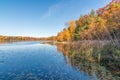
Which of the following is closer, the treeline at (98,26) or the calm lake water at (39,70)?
the calm lake water at (39,70)

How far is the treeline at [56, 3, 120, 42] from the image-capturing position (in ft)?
79.6

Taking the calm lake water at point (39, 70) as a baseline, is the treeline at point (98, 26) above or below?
above

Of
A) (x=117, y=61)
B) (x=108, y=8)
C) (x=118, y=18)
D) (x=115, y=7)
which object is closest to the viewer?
(x=117, y=61)

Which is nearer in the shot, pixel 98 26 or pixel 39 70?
pixel 39 70

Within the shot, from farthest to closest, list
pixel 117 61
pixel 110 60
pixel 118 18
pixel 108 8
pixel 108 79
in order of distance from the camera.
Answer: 1. pixel 108 8
2. pixel 118 18
3. pixel 110 60
4. pixel 117 61
5. pixel 108 79

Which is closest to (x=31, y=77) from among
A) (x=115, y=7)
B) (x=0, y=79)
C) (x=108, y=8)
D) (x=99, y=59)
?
(x=0, y=79)

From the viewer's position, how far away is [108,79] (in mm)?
12039

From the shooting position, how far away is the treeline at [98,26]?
24.3m

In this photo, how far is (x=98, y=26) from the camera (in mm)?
34156

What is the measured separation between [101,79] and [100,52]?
944 centimetres

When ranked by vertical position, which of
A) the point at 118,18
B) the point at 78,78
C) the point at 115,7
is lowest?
the point at 78,78

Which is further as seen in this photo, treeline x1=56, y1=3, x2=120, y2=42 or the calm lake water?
treeline x1=56, y1=3, x2=120, y2=42

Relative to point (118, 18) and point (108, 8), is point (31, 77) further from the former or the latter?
point (108, 8)

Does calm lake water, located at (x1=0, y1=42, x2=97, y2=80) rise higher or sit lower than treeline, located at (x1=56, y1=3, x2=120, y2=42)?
lower
